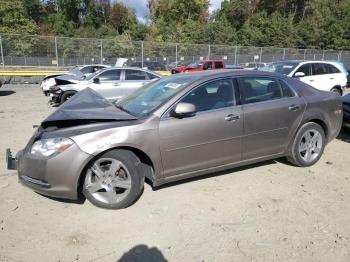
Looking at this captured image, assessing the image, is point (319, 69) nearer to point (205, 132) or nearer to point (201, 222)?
point (205, 132)

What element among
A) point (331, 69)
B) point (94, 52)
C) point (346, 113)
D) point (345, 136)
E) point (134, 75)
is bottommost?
point (345, 136)

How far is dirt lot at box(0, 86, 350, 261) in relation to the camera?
3.22 m

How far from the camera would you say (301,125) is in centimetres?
520

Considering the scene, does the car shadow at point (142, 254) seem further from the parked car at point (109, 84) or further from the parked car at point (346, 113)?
the parked car at point (109, 84)

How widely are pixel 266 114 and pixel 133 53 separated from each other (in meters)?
21.7

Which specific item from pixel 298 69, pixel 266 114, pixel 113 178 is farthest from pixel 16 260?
pixel 298 69

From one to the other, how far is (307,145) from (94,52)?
21.6 metres

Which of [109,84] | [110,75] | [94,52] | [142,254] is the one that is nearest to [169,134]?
[142,254]

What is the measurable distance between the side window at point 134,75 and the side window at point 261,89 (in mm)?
7402

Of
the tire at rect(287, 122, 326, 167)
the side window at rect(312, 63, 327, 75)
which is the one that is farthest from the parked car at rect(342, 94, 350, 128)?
the side window at rect(312, 63, 327, 75)

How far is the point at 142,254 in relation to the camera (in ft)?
10.5

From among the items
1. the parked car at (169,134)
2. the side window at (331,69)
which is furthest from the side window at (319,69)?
the parked car at (169,134)

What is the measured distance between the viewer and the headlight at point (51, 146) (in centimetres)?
370

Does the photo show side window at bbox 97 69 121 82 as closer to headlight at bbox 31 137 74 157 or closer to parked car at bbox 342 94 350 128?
parked car at bbox 342 94 350 128
